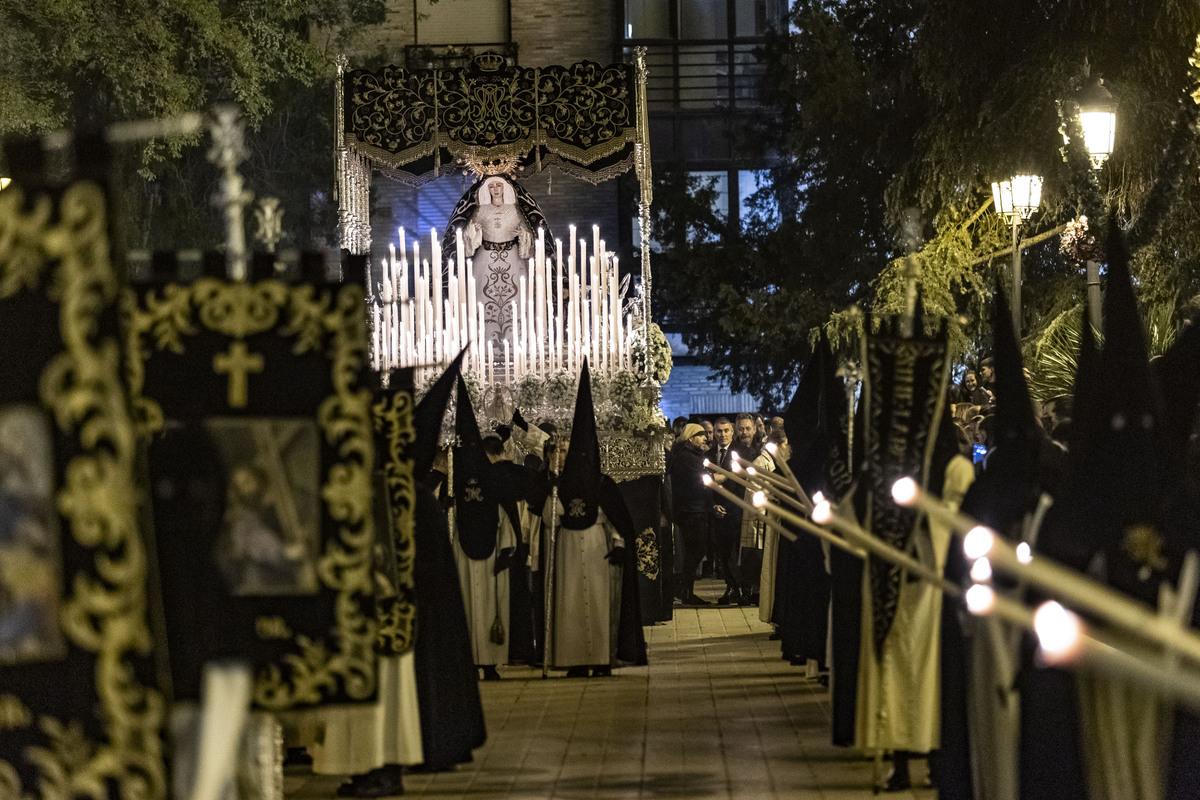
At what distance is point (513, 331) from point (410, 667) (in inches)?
321

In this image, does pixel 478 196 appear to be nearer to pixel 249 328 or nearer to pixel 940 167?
pixel 940 167

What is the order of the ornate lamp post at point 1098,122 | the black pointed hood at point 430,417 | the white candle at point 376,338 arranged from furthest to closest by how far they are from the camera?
1. the white candle at point 376,338
2. the ornate lamp post at point 1098,122
3. the black pointed hood at point 430,417

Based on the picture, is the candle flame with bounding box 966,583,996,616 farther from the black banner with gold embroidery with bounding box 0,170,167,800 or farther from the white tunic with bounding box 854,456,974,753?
the white tunic with bounding box 854,456,974,753

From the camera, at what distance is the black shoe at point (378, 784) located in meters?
8.47

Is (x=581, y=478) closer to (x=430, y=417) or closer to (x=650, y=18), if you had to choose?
(x=430, y=417)

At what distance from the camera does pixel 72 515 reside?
3.49 m

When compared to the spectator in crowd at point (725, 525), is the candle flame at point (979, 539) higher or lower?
higher

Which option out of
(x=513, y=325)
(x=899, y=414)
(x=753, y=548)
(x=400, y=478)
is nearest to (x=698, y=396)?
(x=753, y=548)

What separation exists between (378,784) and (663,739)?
226 centimetres

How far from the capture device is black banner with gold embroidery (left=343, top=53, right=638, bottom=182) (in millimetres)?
16516

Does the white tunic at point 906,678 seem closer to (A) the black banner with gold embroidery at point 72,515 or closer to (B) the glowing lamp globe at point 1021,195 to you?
(A) the black banner with gold embroidery at point 72,515


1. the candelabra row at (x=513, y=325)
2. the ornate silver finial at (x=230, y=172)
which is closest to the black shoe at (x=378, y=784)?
the ornate silver finial at (x=230, y=172)

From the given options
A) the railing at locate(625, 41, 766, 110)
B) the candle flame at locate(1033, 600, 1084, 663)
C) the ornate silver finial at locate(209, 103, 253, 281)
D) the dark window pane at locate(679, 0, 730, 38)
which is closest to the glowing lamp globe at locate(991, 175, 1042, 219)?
the ornate silver finial at locate(209, 103, 253, 281)

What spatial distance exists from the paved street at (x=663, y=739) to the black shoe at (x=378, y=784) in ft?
0.41
